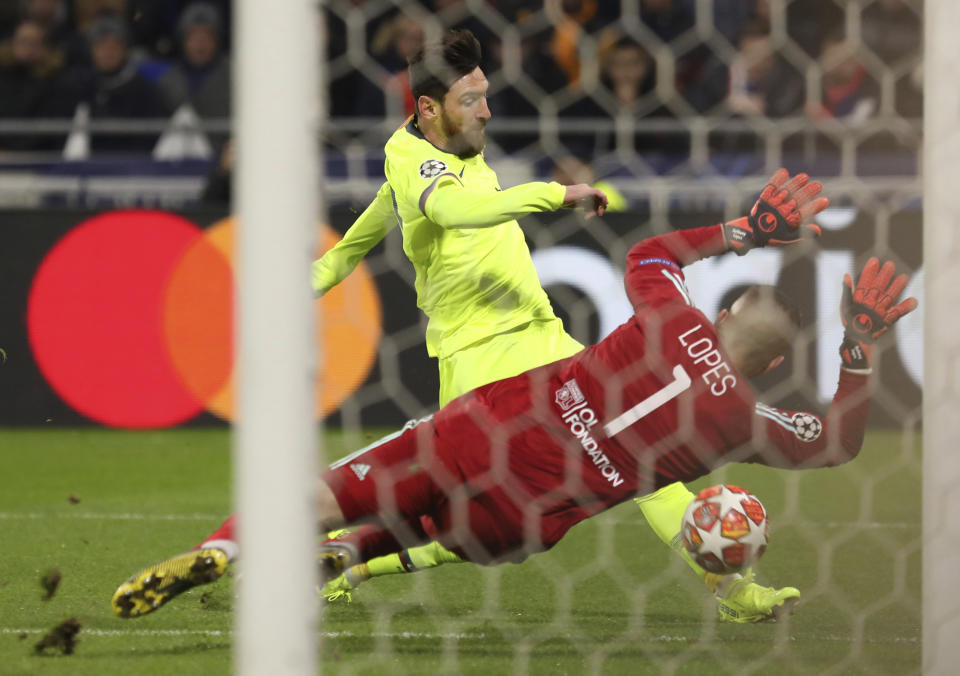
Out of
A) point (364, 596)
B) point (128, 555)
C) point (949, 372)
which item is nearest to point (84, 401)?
point (128, 555)

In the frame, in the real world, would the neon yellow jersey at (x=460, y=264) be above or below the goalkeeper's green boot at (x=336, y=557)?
above

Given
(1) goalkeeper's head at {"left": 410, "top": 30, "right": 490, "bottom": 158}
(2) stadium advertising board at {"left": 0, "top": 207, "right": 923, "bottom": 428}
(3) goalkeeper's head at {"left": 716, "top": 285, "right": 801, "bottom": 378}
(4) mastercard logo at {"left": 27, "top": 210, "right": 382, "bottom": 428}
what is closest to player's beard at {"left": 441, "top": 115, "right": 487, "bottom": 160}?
(1) goalkeeper's head at {"left": 410, "top": 30, "right": 490, "bottom": 158}

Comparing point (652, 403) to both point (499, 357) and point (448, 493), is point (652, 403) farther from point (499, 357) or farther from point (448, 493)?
point (499, 357)

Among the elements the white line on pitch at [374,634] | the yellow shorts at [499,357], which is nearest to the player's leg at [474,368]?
the yellow shorts at [499,357]

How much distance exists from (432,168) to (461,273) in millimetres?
382

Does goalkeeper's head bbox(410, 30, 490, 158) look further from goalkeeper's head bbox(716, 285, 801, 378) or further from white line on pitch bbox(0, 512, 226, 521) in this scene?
white line on pitch bbox(0, 512, 226, 521)

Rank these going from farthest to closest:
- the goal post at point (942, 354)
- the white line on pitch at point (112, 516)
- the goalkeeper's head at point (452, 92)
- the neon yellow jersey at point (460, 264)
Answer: the white line on pitch at point (112, 516) → the neon yellow jersey at point (460, 264) → the goalkeeper's head at point (452, 92) → the goal post at point (942, 354)

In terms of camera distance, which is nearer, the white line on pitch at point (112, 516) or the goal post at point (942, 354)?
the goal post at point (942, 354)

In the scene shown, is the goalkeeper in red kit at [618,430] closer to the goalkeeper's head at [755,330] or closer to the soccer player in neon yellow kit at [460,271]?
the goalkeeper's head at [755,330]

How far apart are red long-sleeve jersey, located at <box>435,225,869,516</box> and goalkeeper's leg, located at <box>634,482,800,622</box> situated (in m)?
0.38

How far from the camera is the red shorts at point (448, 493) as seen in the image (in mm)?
2607

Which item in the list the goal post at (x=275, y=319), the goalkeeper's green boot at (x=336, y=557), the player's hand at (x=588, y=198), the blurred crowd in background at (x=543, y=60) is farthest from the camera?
the blurred crowd in background at (x=543, y=60)

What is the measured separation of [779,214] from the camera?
2.51 metres

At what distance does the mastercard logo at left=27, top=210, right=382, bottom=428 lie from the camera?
6.35 metres
